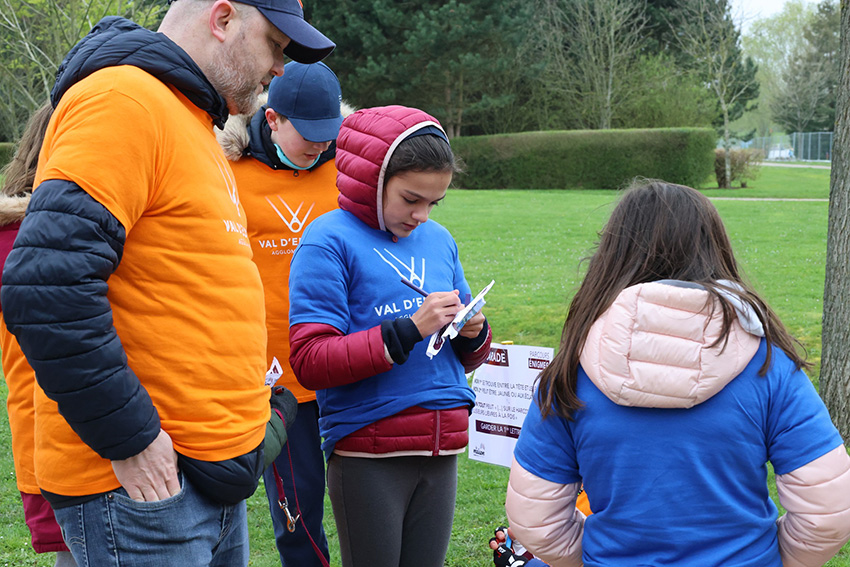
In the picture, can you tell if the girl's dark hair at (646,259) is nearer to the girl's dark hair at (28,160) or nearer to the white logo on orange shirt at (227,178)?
the white logo on orange shirt at (227,178)

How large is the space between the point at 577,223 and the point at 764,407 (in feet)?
43.7

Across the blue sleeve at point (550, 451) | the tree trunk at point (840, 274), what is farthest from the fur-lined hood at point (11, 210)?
the tree trunk at point (840, 274)

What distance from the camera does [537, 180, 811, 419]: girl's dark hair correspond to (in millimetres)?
1775

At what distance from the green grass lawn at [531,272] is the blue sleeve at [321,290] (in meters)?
0.65

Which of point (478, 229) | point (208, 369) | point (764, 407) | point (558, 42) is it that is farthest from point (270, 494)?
point (558, 42)

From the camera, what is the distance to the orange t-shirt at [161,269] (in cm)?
153

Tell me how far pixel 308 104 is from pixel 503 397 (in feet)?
5.38

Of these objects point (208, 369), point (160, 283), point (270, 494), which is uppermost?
point (160, 283)

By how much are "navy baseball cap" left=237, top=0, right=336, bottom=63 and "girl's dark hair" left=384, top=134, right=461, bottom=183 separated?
39 centimetres

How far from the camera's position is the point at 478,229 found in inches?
555

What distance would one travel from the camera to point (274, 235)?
9.73ft

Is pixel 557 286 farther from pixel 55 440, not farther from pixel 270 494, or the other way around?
pixel 55 440

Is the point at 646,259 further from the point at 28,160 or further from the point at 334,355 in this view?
the point at 28,160

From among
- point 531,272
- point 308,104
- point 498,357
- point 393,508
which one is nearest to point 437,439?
point 393,508
